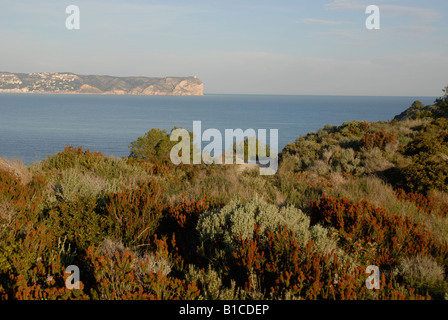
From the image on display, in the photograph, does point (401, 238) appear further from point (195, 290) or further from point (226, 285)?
point (195, 290)

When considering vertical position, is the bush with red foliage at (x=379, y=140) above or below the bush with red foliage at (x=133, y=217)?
above

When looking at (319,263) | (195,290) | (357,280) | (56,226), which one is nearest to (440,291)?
(357,280)

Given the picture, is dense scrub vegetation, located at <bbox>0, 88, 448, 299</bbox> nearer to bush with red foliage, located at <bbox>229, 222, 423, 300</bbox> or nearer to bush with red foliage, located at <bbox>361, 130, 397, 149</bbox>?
bush with red foliage, located at <bbox>229, 222, 423, 300</bbox>

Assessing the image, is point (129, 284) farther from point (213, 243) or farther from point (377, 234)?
point (377, 234)

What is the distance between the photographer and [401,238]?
4.45 m

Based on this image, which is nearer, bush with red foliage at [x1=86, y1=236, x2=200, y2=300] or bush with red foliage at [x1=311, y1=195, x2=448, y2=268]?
bush with red foliage at [x1=86, y1=236, x2=200, y2=300]

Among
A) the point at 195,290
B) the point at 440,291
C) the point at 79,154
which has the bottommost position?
the point at 440,291

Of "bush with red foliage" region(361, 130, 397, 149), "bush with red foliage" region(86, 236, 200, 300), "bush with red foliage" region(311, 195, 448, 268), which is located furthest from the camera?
"bush with red foliage" region(361, 130, 397, 149)

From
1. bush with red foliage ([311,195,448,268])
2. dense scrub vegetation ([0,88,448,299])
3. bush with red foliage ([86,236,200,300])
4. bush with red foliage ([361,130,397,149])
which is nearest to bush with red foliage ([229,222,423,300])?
dense scrub vegetation ([0,88,448,299])

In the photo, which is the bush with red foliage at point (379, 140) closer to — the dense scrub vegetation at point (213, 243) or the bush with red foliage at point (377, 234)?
the dense scrub vegetation at point (213, 243)

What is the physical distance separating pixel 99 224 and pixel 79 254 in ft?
1.99

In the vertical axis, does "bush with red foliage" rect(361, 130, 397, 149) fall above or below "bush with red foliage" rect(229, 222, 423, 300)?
above

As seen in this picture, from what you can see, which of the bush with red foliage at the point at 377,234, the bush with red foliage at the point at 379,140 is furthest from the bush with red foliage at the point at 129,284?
the bush with red foliage at the point at 379,140
